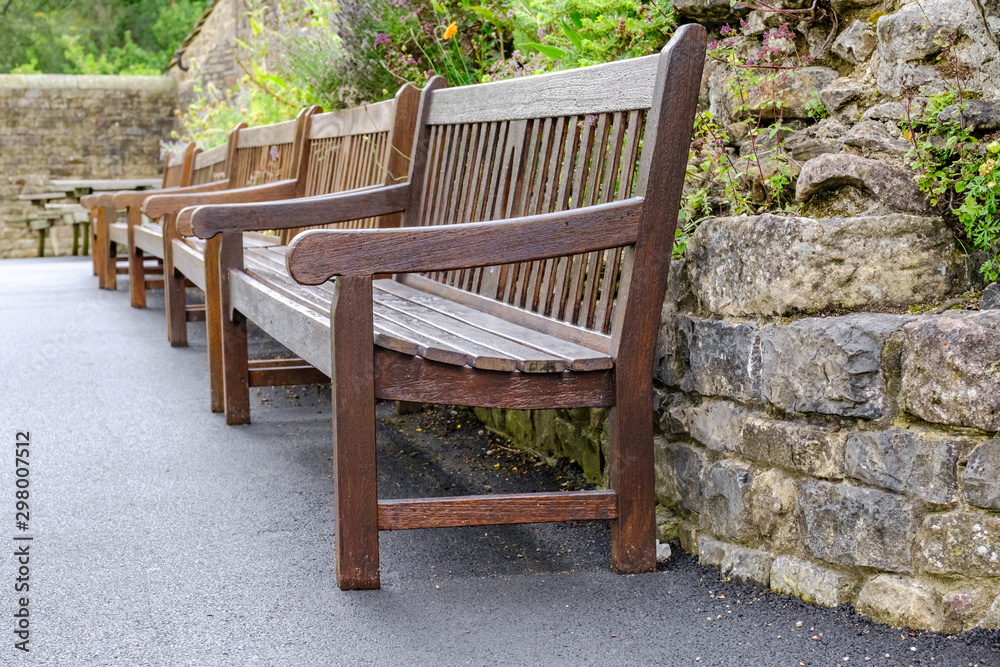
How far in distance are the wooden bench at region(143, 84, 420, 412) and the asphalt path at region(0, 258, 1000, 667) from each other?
0.29 metres

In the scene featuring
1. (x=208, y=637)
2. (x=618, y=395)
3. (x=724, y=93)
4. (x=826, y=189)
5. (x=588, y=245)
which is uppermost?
(x=724, y=93)

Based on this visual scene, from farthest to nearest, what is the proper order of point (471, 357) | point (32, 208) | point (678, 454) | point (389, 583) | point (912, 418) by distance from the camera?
point (32, 208), point (678, 454), point (389, 583), point (471, 357), point (912, 418)

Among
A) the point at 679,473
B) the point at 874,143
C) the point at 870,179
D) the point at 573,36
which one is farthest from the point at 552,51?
the point at 679,473

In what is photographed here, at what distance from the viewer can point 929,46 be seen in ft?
7.41

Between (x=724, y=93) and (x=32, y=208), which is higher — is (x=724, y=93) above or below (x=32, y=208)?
above

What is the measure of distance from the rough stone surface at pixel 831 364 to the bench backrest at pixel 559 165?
0.31 metres

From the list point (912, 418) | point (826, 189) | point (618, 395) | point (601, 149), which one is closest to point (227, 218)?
point (601, 149)

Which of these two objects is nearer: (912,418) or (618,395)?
(912,418)

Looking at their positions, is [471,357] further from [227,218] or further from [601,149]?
[227,218]

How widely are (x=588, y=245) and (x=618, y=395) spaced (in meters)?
0.32

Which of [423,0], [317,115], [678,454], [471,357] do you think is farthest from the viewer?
[423,0]

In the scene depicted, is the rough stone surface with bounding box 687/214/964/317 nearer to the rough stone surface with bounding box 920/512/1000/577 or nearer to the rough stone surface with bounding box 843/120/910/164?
the rough stone surface with bounding box 843/120/910/164

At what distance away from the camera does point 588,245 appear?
210 cm

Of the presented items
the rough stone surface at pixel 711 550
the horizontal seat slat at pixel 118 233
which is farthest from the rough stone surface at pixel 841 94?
the horizontal seat slat at pixel 118 233
